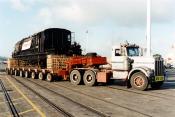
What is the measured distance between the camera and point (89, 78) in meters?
27.4

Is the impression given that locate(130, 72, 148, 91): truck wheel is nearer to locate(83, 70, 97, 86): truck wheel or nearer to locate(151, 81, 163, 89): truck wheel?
locate(151, 81, 163, 89): truck wheel

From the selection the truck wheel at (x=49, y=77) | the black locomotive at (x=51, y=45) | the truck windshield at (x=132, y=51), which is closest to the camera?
the truck windshield at (x=132, y=51)

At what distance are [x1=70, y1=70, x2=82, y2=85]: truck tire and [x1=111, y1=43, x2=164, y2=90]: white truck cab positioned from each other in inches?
154

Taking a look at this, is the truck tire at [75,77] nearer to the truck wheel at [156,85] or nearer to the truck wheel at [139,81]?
the truck wheel at [139,81]

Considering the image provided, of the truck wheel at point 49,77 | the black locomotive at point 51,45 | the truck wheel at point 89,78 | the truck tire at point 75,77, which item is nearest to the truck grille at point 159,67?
the truck wheel at point 89,78

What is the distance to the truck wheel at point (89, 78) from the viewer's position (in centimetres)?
2671

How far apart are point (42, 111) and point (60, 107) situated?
4.14 ft

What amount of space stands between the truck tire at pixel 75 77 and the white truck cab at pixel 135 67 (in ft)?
12.8

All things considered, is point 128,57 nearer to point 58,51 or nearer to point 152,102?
point 152,102

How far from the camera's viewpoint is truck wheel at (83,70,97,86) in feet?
87.6

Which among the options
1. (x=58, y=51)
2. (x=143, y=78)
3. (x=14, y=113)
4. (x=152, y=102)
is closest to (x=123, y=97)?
(x=152, y=102)

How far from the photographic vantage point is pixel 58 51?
3409 cm

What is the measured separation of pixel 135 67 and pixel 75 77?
21.9ft

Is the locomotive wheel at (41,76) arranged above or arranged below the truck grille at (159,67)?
below
